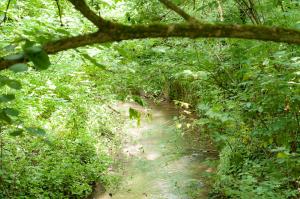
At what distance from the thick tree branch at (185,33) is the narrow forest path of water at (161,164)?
4474mm

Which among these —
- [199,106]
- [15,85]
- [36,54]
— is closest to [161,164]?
[199,106]

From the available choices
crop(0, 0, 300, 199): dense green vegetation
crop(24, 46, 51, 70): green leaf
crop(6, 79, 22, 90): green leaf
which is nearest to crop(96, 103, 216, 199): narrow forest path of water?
crop(0, 0, 300, 199): dense green vegetation

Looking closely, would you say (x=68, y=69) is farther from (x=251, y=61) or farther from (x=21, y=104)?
(x=251, y=61)

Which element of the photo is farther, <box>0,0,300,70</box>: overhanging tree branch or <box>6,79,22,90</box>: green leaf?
<box>6,79,22,90</box>: green leaf

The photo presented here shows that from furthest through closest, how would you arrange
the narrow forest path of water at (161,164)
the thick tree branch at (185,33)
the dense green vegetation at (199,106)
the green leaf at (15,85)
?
the narrow forest path of water at (161,164)
the dense green vegetation at (199,106)
the green leaf at (15,85)
the thick tree branch at (185,33)

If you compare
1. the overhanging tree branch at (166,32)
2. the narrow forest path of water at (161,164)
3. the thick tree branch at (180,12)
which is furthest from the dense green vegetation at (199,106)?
the overhanging tree branch at (166,32)

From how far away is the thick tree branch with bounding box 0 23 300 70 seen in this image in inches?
40.0

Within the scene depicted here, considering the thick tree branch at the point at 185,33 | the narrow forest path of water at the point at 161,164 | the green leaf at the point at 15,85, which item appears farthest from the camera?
the narrow forest path of water at the point at 161,164

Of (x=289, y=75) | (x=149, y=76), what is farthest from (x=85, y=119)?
(x=289, y=75)

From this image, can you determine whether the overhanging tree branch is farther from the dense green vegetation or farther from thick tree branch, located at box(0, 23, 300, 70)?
the dense green vegetation

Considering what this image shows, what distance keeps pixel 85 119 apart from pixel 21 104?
2289 mm

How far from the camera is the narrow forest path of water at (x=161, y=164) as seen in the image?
6172mm

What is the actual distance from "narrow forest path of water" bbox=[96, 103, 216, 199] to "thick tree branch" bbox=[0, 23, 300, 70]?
447 cm

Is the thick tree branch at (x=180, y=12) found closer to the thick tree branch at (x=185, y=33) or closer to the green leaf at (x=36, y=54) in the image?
the thick tree branch at (x=185, y=33)
